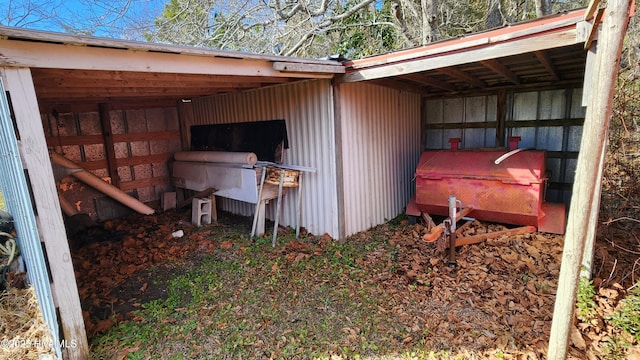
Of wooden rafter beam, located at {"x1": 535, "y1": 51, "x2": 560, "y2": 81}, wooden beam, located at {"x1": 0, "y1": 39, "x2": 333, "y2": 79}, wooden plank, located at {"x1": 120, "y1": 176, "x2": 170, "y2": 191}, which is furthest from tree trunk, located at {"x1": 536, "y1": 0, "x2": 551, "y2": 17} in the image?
wooden plank, located at {"x1": 120, "y1": 176, "x2": 170, "y2": 191}

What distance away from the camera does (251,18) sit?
363 inches

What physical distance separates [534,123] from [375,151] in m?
2.90

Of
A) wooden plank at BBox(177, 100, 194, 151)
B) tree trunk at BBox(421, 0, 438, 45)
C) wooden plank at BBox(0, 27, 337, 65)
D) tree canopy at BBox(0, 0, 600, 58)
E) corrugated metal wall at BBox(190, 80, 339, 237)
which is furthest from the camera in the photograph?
tree trunk at BBox(421, 0, 438, 45)

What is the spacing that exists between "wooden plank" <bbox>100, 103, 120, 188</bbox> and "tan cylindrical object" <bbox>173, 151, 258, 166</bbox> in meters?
1.11

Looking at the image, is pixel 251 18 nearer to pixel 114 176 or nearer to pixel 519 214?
pixel 114 176

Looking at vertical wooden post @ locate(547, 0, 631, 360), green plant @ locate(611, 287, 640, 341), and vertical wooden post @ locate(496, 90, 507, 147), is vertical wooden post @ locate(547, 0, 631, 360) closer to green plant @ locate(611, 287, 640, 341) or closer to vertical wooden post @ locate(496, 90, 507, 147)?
green plant @ locate(611, 287, 640, 341)

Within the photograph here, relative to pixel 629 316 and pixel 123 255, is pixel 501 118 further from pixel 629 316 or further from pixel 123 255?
pixel 123 255

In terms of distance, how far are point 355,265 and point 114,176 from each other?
507cm

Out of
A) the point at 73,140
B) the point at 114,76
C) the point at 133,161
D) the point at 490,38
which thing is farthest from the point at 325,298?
the point at 73,140

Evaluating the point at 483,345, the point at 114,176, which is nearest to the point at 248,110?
the point at 114,176

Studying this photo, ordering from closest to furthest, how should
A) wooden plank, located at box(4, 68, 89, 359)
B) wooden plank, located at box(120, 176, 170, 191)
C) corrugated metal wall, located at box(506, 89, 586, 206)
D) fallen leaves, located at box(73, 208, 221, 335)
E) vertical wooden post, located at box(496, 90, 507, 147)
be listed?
wooden plank, located at box(4, 68, 89, 359), fallen leaves, located at box(73, 208, 221, 335), corrugated metal wall, located at box(506, 89, 586, 206), vertical wooden post, located at box(496, 90, 507, 147), wooden plank, located at box(120, 176, 170, 191)

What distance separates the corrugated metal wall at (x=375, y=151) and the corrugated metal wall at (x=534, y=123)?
733mm

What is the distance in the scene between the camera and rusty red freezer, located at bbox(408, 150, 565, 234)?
4102 millimetres

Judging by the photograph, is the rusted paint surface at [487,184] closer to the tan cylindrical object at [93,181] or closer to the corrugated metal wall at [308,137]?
the corrugated metal wall at [308,137]
